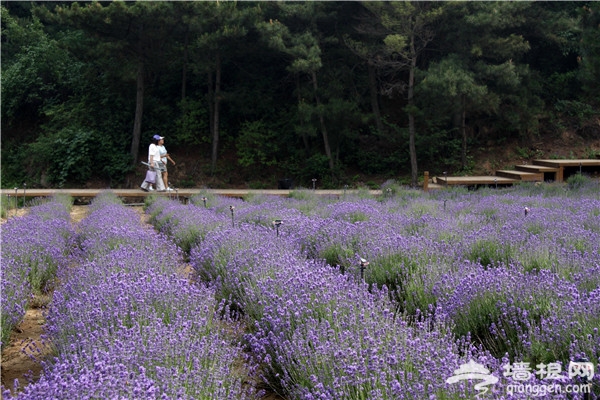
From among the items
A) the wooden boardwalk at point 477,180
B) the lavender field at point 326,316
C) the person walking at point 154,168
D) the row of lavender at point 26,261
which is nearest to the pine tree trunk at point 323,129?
the wooden boardwalk at point 477,180

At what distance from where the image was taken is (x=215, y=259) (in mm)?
4164

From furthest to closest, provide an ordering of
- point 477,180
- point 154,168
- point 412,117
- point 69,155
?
point 69,155 < point 412,117 < point 477,180 < point 154,168

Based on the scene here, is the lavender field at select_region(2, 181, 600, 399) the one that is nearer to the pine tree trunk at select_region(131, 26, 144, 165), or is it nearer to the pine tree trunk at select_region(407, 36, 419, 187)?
the pine tree trunk at select_region(407, 36, 419, 187)

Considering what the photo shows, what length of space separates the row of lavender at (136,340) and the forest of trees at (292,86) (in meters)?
9.50

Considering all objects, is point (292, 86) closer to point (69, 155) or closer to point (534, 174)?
point (69, 155)

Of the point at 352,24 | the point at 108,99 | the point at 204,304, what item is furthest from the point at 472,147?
the point at 204,304

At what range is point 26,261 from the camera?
167 inches

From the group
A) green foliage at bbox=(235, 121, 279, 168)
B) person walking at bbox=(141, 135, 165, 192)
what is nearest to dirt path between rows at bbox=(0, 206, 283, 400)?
person walking at bbox=(141, 135, 165, 192)

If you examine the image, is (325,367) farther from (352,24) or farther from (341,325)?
(352,24)

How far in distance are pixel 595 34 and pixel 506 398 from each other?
8.60 m

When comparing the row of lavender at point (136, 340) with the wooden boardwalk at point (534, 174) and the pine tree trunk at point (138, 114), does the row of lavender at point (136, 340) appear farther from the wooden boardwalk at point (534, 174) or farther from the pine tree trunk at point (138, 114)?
the pine tree trunk at point (138, 114)

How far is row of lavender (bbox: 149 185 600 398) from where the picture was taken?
2.14 meters

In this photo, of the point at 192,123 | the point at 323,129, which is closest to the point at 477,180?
the point at 323,129

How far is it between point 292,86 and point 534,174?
22.4ft
